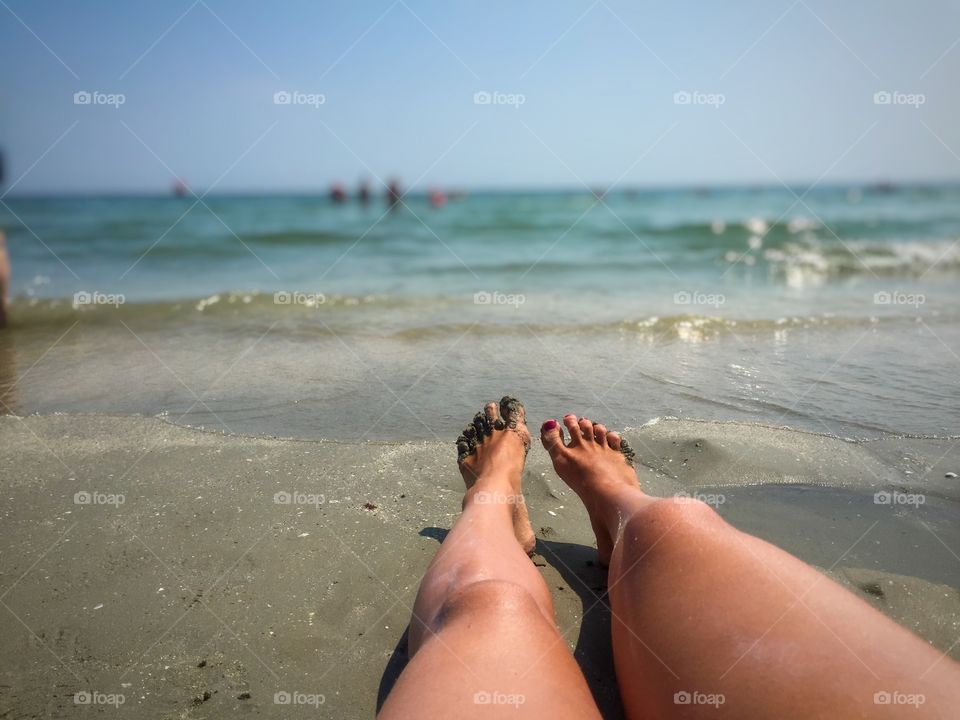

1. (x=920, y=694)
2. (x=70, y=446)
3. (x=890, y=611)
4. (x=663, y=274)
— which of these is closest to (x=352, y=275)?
(x=663, y=274)

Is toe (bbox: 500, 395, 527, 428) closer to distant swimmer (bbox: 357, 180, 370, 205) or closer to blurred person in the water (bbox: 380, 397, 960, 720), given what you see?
blurred person in the water (bbox: 380, 397, 960, 720)

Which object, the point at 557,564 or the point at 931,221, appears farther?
the point at 931,221

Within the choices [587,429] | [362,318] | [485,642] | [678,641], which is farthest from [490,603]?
[362,318]

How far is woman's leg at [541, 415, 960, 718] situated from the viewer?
4.36ft

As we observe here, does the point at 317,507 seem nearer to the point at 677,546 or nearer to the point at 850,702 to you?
the point at 677,546

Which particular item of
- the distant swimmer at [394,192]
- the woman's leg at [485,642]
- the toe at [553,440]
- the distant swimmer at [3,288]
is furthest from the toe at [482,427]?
the distant swimmer at [394,192]

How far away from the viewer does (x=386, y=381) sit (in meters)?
4.24

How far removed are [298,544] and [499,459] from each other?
82 centimetres

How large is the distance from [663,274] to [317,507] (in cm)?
805

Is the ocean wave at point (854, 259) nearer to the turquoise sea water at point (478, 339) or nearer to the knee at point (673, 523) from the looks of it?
the turquoise sea water at point (478, 339)

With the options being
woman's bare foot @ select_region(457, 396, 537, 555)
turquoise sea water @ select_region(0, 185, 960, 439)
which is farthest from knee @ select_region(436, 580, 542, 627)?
turquoise sea water @ select_region(0, 185, 960, 439)

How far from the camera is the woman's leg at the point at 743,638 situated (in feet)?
4.36

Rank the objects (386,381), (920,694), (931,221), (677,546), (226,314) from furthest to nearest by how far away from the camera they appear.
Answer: (931,221)
(226,314)
(386,381)
(677,546)
(920,694)

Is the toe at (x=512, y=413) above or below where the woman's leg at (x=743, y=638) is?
above
